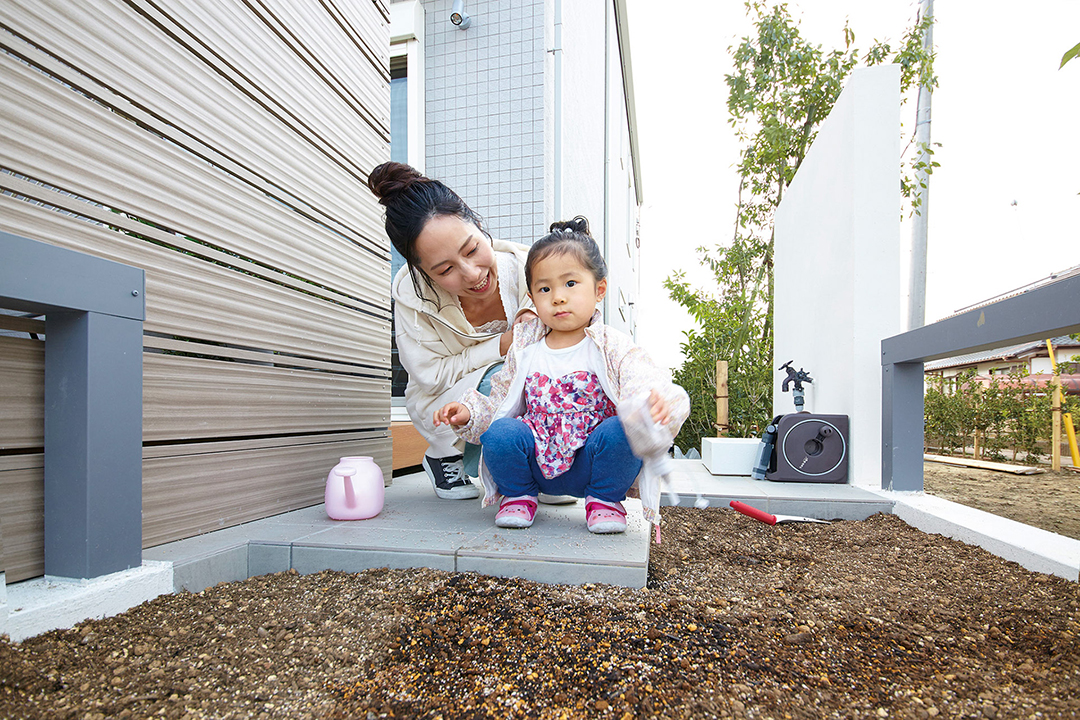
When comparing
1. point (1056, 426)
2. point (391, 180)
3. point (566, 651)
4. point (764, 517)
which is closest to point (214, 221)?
point (391, 180)

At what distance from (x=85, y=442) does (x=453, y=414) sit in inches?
31.5

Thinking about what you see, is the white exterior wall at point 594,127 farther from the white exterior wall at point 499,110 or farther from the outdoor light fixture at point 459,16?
the outdoor light fixture at point 459,16

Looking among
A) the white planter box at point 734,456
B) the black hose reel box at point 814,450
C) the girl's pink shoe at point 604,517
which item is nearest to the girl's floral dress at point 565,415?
the girl's pink shoe at point 604,517

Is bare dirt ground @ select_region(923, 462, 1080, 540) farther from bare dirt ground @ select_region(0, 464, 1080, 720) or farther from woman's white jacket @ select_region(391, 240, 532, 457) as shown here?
woman's white jacket @ select_region(391, 240, 532, 457)

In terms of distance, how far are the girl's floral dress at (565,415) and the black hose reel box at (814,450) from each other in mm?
1449

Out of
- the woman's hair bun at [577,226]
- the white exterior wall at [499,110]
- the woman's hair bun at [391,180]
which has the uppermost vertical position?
the white exterior wall at [499,110]

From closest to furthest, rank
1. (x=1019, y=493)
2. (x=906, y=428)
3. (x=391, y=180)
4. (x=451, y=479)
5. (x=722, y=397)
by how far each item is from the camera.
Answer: (x=391, y=180)
(x=451, y=479)
(x=906, y=428)
(x=1019, y=493)
(x=722, y=397)

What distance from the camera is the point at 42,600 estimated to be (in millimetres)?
940

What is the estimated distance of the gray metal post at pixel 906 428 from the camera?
7.25ft

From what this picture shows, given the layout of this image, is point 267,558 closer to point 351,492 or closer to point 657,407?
point 351,492

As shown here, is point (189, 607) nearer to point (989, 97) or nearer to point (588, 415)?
point (588, 415)

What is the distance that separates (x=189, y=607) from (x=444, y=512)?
2.52ft

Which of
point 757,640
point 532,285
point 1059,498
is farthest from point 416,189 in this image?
point 1059,498

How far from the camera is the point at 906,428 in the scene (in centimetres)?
222
